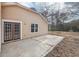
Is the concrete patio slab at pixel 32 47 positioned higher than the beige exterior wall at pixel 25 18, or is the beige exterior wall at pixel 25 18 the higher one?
the beige exterior wall at pixel 25 18

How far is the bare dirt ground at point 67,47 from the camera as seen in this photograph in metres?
2.93

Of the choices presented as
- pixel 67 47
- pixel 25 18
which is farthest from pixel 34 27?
pixel 67 47

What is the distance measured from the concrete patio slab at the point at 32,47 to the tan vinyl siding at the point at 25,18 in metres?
0.14

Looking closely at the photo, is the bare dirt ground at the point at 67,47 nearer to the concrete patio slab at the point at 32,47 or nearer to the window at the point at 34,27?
the concrete patio slab at the point at 32,47

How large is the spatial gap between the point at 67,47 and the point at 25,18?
1085 mm

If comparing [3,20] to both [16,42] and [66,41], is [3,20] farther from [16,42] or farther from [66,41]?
[66,41]

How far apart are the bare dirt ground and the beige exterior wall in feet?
0.96

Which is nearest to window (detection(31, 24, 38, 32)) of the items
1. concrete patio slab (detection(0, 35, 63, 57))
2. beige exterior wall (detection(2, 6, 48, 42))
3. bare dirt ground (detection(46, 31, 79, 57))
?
beige exterior wall (detection(2, 6, 48, 42))

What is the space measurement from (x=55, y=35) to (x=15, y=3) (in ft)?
3.56

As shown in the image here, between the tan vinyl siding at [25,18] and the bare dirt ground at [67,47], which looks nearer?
the tan vinyl siding at [25,18]

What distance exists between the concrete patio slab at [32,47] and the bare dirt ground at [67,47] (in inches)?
3.6

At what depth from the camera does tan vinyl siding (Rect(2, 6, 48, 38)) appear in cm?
279

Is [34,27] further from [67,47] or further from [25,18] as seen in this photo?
[67,47]

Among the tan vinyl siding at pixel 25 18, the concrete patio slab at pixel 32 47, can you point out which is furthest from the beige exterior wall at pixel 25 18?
the concrete patio slab at pixel 32 47
